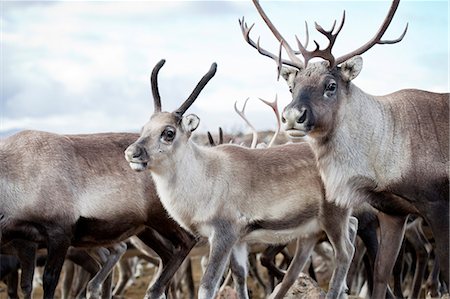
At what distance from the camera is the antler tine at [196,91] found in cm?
1057

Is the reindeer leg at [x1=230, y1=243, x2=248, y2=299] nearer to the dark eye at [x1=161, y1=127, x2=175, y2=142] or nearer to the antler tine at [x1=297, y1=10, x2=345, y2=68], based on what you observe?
the dark eye at [x1=161, y1=127, x2=175, y2=142]

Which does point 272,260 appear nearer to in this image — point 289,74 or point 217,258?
point 217,258

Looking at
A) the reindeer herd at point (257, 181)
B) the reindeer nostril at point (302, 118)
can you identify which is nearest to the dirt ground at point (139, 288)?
the reindeer herd at point (257, 181)

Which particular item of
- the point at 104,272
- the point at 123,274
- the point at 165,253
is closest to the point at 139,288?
the point at 123,274

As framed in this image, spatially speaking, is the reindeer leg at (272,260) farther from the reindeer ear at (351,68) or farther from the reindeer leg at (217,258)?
the reindeer ear at (351,68)

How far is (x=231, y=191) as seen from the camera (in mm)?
10547

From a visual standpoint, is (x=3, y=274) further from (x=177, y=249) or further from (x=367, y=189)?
(x=367, y=189)

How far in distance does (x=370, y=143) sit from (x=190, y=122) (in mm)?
1659

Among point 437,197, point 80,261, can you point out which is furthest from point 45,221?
point 437,197

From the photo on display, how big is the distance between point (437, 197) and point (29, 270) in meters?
4.37

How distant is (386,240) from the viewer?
416 inches

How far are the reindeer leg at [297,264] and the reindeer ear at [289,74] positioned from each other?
1.95 m

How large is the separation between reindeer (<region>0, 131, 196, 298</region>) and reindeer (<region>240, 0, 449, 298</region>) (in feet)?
8.28

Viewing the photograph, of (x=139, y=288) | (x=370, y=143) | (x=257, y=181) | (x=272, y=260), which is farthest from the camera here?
(x=139, y=288)
